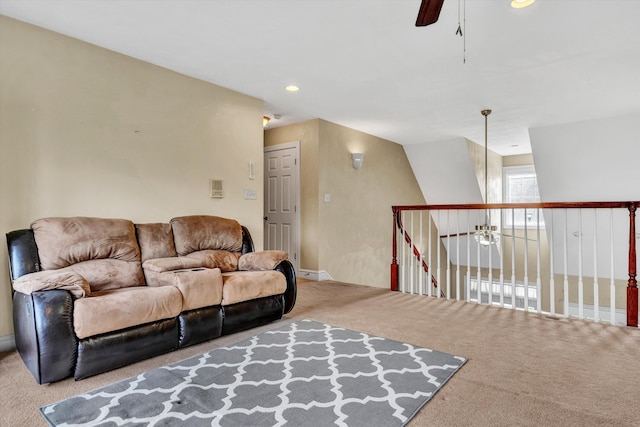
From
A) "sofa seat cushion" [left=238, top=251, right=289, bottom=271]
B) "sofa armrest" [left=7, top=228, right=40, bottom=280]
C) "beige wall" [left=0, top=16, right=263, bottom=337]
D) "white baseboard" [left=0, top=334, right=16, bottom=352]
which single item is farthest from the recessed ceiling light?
"white baseboard" [left=0, top=334, right=16, bottom=352]

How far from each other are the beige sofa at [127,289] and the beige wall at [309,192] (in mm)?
1804

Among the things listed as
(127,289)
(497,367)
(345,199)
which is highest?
(345,199)

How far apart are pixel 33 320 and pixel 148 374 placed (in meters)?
0.67

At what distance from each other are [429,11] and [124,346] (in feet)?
8.30

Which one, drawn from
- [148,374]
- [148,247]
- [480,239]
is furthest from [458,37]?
[148,374]

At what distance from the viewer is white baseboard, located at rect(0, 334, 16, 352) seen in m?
2.55

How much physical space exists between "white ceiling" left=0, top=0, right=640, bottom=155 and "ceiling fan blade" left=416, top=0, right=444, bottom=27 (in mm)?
726

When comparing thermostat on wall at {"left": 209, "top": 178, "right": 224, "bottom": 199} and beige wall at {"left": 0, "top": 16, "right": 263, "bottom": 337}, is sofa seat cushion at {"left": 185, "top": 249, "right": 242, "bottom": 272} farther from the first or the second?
thermostat on wall at {"left": 209, "top": 178, "right": 224, "bottom": 199}

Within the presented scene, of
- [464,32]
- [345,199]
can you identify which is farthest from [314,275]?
[464,32]

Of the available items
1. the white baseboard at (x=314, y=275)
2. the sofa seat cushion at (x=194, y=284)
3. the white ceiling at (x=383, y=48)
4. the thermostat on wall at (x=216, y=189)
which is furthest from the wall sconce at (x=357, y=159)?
the sofa seat cushion at (x=194, y=284)

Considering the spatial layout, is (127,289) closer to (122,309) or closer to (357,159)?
(122,309)

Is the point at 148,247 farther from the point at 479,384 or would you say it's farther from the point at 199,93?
the point at 479,384

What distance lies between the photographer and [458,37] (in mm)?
2918

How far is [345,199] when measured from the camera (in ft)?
18.9
